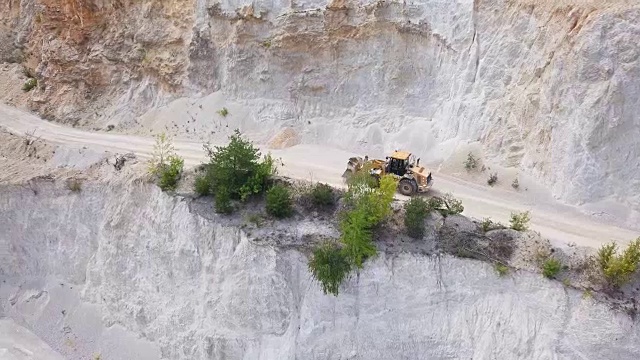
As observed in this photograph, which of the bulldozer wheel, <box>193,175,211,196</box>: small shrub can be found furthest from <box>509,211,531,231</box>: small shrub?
<box>193,175,211,196</box>: small shrub

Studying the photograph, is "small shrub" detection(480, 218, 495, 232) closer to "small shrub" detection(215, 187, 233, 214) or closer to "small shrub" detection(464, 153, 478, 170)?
"small shrub" detection(464, 153, 478, 170)

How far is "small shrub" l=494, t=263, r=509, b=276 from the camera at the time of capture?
18594 mm

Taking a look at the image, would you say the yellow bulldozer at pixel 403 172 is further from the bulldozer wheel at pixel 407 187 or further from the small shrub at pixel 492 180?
the small shrub at pixel 492 180

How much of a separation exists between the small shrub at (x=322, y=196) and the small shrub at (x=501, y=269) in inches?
273

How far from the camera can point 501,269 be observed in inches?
732

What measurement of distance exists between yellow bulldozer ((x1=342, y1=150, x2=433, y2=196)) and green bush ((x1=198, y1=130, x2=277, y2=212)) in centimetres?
473

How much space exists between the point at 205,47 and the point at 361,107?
10312mm

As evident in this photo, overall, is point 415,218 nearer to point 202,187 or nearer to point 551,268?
point 551,268

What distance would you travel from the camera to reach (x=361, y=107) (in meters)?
30.4

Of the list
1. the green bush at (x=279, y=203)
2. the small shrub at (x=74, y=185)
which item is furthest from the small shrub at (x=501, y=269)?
the small shrub at (x=74, y=185)

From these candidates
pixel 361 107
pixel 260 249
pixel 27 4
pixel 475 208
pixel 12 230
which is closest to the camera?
pixel 260 249

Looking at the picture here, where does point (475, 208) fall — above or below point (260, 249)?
above

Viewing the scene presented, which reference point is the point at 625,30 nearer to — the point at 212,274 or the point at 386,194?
the point at 386,194

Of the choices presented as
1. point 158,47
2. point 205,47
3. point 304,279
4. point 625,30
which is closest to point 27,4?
point 158,47
